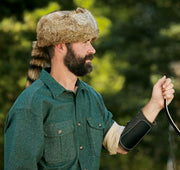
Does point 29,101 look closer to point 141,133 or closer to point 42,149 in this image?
point 42,149

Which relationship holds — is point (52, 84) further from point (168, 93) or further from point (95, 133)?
point (168, 93)

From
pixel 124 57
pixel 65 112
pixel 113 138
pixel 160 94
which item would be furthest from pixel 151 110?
pixel 124 57

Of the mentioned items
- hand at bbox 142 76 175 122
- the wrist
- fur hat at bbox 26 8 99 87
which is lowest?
the wrist

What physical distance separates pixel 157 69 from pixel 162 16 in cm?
Result: 194

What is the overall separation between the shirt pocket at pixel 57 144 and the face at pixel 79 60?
14.3 inches

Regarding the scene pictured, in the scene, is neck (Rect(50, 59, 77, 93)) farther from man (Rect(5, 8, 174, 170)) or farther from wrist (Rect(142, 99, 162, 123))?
wrist (Rect(142, 99, 162, 123))

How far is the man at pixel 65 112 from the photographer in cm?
237

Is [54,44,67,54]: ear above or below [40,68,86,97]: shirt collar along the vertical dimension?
above

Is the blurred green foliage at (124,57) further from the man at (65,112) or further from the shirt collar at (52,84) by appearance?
the shirt collar at (52,84)

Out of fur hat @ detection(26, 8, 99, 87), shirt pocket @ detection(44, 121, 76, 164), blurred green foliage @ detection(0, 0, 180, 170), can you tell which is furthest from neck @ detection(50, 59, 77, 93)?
blurred green foliage @ detection(0, 0, 180, 170)

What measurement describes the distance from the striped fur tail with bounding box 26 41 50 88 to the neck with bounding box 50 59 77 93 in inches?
7.5

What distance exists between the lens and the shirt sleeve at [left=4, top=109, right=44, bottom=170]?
233 cm

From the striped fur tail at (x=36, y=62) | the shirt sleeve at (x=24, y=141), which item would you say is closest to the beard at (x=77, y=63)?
the striped fur tail at (x=36, y=62)

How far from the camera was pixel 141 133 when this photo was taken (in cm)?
268
